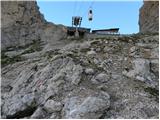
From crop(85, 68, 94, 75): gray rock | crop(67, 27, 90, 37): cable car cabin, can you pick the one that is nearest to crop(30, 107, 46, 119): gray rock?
crop(85, 68, 94, 75): gray rock

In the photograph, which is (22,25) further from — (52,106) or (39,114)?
(39,114)

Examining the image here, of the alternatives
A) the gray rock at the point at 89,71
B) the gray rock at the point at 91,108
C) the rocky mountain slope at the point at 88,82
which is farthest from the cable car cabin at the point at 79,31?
the gray rock at the point at 91,108

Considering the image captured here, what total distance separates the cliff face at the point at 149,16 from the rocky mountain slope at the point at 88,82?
7.67 m

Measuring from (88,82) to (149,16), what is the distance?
15.3m

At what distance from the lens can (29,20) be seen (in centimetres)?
2930

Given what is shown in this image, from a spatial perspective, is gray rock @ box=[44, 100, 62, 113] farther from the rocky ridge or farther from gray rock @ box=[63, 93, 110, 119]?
gray rock @ box=[63, 93, 110, 119]

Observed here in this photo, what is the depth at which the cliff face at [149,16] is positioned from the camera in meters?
26.6

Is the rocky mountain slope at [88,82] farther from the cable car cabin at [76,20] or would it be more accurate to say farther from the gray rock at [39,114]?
the cable car cabin at [76,20]

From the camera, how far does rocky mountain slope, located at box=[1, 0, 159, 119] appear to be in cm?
1243

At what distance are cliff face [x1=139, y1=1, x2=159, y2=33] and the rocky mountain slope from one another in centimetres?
767

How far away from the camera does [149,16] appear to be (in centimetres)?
2822

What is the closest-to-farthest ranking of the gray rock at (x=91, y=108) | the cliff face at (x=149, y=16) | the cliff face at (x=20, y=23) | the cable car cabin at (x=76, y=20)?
the gray rock at (x=91, y=108), the cliff face at (x=149, y=16), the cliff face at (x=20, y=23), the cable car cabin at (x=76, y=20)

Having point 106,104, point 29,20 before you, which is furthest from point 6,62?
point 29,20

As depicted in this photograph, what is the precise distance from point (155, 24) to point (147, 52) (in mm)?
9131
